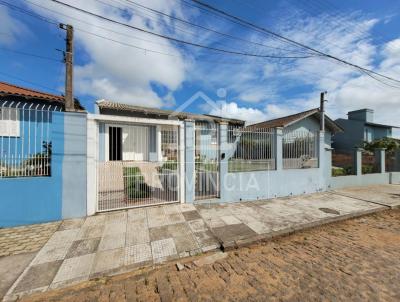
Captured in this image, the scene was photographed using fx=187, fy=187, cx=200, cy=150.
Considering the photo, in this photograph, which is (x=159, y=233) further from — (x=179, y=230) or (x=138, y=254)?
(x=138, y=254)

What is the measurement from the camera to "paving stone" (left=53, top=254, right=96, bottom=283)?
9.78ft

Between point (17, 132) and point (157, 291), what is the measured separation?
197 inches

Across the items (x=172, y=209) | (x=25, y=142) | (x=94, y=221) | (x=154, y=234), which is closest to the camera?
(x=154, y=234)

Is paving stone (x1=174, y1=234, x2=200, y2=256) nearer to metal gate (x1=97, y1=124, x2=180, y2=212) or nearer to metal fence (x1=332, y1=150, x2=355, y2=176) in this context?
metal gate (x1=97, y1=124, x2=180, y2=212)

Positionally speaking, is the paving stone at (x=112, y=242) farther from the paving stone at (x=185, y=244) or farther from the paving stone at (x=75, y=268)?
the paving stone at (x=185, y=244)

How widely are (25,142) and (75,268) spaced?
3592 mm

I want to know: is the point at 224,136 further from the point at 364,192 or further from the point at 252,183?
the point at 364,192

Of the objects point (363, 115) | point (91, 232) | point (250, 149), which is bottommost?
point (91, 232)

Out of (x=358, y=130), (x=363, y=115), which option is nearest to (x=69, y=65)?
(x=358, y=130)

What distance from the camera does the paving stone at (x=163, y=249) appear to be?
355 centimetres

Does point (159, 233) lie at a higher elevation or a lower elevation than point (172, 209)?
lower

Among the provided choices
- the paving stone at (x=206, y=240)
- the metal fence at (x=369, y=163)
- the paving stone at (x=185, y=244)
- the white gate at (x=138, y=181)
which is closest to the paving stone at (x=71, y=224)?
the white gate at (x=138, y=181)

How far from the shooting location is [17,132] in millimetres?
4625

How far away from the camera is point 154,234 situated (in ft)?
14.3
